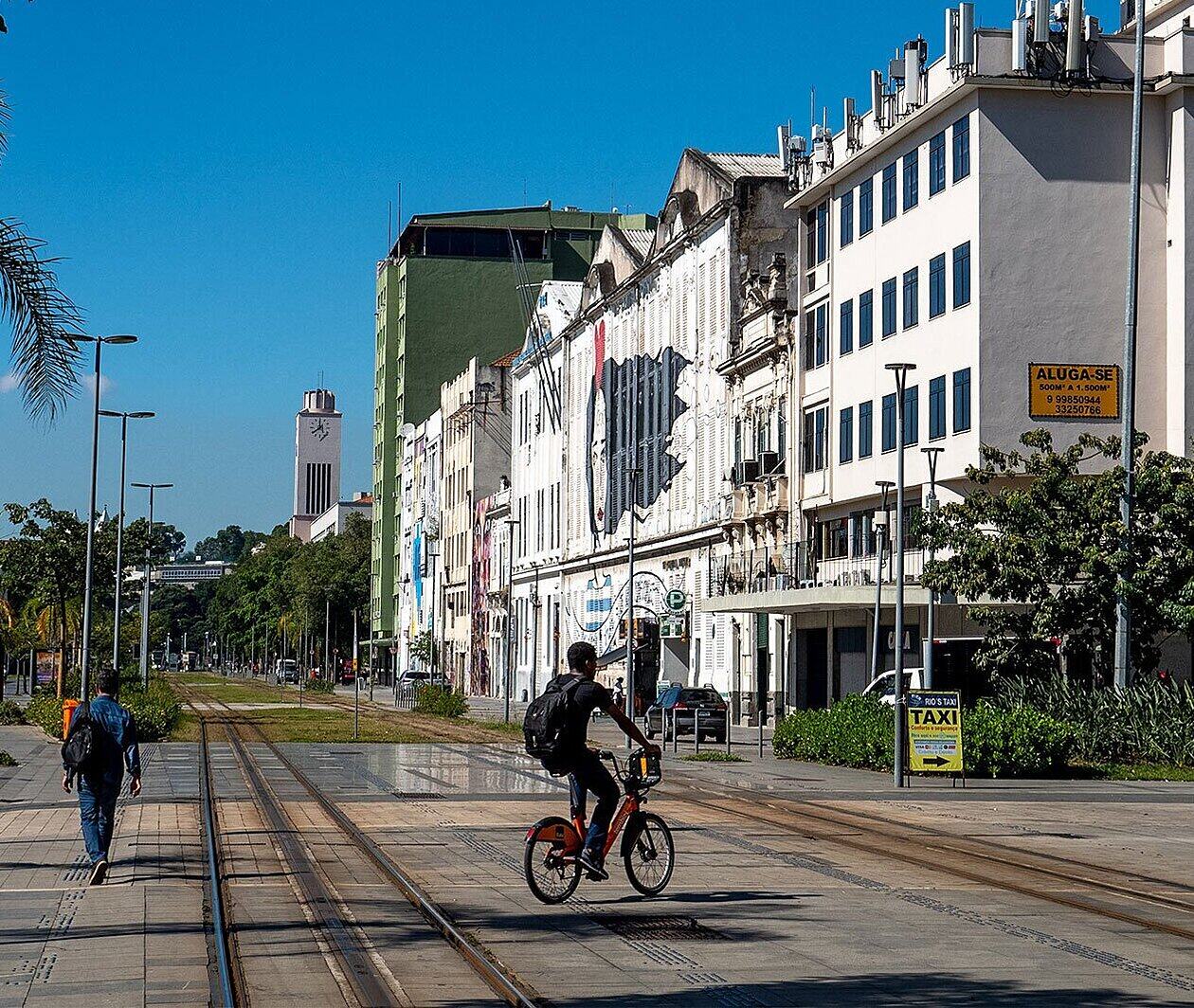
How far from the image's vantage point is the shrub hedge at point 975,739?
30969 millimetres

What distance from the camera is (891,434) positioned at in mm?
50062

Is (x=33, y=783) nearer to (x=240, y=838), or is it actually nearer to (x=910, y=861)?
(x=240, y=838)

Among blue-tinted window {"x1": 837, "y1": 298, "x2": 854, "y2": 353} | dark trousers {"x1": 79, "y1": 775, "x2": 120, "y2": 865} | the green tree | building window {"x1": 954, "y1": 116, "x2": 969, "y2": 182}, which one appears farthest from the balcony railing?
dark trousers {"x1": 79, "y1": 775, "x2": 120, "y2": 865}

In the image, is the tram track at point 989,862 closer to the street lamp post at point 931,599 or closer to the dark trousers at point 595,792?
the dark trousers at point 595,792

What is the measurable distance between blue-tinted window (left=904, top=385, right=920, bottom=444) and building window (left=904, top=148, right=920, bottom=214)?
5225mm

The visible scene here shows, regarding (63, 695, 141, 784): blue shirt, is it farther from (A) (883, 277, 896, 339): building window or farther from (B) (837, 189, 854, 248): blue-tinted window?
(B) (837, 189, 854, 248): blue-tinted window

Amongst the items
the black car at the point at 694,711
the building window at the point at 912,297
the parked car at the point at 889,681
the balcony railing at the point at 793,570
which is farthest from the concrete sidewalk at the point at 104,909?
the building window at the point at 912,297

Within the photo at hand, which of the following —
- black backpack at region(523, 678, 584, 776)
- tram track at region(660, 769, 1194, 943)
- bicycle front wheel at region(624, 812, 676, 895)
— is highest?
black backpack at region(523, 678, 584, 776)

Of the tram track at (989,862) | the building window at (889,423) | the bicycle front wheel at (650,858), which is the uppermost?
the building window at (889,423)

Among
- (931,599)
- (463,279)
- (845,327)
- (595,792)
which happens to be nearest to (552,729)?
(595,792)

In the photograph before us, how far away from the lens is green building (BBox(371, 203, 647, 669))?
127m

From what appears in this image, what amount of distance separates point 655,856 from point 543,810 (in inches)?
382

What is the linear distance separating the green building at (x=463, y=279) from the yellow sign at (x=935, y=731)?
96.9m

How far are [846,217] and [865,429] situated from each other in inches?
286
